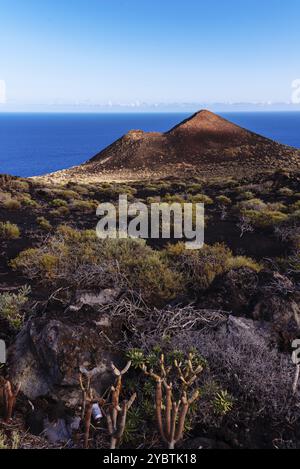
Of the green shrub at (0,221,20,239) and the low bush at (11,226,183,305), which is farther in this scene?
the green shrub at (0,221,20,239)

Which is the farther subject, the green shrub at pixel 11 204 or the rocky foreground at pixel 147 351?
the green shrub at pixel 11 204

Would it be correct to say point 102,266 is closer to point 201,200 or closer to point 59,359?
point 59,359

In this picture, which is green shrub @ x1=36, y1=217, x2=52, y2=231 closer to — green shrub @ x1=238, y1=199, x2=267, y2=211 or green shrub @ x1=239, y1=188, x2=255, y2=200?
green shrub @ x1=238, y1=199, x2=267, y2=211

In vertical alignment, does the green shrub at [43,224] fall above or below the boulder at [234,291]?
below

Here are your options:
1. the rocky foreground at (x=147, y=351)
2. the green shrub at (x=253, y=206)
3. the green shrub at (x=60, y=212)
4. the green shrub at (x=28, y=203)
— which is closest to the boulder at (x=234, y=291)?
the rocky foreground at (x=147, y=351)

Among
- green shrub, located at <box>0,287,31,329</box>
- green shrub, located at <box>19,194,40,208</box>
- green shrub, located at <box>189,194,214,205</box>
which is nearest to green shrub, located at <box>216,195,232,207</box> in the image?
green shrub, located at <box>189,194,214,205</box>

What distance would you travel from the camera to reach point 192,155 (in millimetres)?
48500

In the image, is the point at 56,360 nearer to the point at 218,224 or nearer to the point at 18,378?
the point at 18,378

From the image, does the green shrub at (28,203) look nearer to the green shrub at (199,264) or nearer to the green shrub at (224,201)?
the green shrub at (224,201)

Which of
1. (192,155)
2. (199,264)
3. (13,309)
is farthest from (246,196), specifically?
(192,155)

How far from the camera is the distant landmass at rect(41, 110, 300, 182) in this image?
42500 mm

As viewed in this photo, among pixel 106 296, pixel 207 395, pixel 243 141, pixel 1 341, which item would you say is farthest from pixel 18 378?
pixel 243 141

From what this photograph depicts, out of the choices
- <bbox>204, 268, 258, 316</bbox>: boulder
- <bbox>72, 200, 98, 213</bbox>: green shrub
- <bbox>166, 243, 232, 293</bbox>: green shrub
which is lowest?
<bbox>72, 200, 98, 213</bbox>: green shrub

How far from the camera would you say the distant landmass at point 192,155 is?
1673 inches
